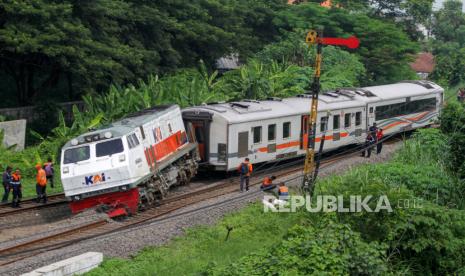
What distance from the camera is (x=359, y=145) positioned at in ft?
103

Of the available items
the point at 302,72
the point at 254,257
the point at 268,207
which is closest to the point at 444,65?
the point at 302,72

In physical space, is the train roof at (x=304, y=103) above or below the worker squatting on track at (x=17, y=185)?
above

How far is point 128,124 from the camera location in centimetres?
2136

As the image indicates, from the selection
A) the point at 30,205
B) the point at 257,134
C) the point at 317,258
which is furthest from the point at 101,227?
the point at 257,134

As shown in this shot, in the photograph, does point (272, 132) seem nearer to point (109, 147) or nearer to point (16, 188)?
point (109, 147)

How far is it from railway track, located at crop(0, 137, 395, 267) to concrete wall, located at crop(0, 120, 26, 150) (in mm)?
9948

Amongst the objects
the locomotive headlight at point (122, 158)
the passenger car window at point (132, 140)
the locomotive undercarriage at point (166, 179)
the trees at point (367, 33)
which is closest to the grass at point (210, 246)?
the locomotive undercarriage at point (166, 179)

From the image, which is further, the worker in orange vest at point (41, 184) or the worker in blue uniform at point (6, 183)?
the worker in orange vest at point (41, 184)

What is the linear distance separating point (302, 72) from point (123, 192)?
21587 millimetres

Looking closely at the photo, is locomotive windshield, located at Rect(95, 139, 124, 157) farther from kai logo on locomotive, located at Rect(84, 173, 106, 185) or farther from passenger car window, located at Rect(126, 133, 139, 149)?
kai logo on locomotive, located at Rect(84, 173, 106, 185)

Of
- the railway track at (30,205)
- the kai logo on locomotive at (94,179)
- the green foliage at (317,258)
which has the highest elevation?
the green foliage at (317,258)

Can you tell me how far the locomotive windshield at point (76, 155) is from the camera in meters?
19.8

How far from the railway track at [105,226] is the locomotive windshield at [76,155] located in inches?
78.6

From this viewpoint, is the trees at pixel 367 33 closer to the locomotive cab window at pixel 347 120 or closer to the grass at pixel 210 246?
the locomotive cab window at pixel 347 120
